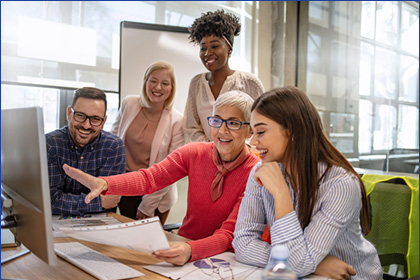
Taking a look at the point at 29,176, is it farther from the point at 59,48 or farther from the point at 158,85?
the point at 59,48

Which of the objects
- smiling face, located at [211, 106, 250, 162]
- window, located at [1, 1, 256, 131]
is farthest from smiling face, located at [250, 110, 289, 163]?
window, located at [1, 1, 256, 131]

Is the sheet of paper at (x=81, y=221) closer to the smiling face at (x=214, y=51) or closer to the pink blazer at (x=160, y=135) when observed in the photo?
the pink blazer at (x=160, y=135)

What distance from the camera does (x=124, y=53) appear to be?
3.61 metres

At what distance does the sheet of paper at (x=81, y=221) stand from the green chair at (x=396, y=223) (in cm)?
107

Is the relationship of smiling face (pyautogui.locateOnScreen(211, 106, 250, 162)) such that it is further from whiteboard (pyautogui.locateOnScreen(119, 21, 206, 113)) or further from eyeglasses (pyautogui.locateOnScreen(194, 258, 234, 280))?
whiteboard (pyautogui.locateOnScreen(119, 21, 206, 113))

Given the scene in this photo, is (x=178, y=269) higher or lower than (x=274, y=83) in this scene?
lower

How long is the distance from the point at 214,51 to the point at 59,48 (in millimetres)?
1908

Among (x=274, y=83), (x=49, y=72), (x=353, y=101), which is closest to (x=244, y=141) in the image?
(x=49, y=72)

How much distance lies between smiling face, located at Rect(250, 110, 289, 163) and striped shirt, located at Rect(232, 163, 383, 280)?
0.12 m

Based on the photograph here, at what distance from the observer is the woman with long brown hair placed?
1.14 metres

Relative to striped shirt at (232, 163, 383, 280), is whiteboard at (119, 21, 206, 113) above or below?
above

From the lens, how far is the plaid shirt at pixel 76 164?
70.0 inches

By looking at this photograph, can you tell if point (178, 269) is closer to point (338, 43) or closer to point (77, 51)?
point (77, 51)

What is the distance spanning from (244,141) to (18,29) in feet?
8.64
